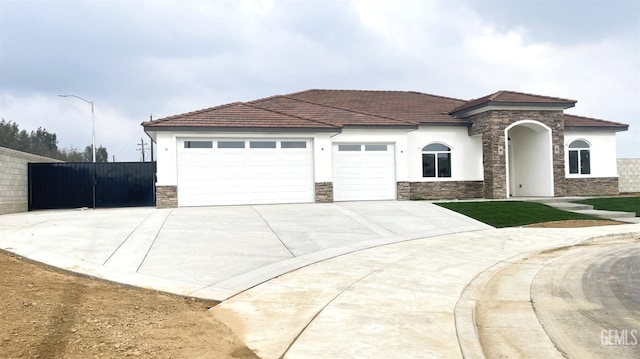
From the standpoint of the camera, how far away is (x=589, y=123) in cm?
2584

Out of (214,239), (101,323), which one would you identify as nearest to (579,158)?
(214,239)

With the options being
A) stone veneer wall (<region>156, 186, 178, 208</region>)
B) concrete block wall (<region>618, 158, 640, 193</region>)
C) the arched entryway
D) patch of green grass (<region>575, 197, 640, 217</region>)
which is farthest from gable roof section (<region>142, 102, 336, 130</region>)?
concrete block wall (<region>618, 158, 640, 193</region>)

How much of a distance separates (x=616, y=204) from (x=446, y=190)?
737 centimetres

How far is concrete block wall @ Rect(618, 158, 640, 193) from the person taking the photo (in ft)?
91.7

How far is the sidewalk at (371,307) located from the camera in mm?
4844

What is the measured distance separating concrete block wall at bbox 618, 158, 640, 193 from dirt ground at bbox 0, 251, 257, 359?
95.6 ft

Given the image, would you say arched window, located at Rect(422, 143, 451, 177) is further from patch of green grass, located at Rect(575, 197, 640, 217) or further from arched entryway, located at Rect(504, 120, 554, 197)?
patch of green grass, located at Rect(575, 197, 640, 217)

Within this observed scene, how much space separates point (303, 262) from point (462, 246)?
15.4ft

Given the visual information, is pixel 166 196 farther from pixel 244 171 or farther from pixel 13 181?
pixel 13 181

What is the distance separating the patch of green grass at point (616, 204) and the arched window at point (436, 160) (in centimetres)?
626

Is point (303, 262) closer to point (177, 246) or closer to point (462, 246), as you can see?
point (177, 246)

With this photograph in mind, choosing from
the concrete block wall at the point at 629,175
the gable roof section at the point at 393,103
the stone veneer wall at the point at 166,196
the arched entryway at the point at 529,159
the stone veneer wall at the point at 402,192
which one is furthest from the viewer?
the concrete block wall at the point at 629,175

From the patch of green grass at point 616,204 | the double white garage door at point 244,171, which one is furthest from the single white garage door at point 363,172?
the patch of green grass at point 616,204

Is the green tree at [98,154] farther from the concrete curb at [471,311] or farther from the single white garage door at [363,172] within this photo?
the concrete curb at [471,311]
